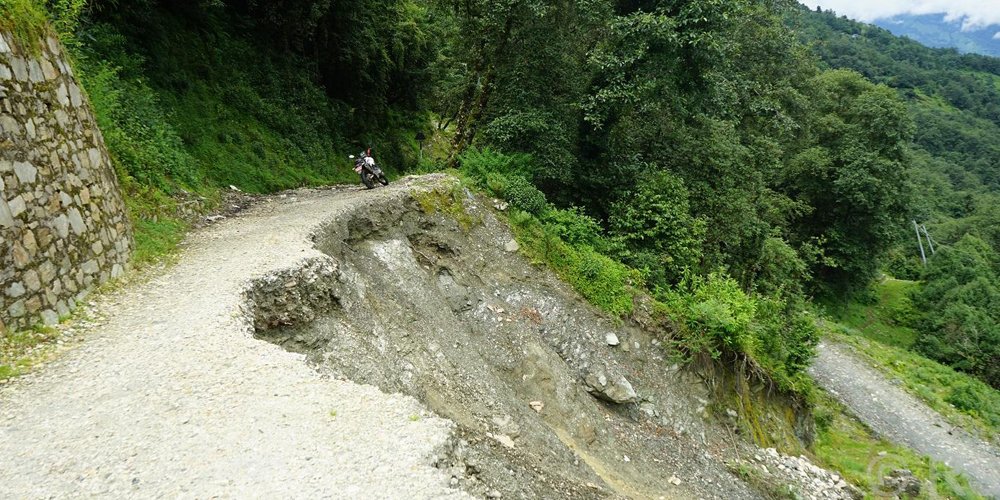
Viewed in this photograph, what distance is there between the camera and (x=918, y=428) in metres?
18.6

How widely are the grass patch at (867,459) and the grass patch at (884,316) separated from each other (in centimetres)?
1573

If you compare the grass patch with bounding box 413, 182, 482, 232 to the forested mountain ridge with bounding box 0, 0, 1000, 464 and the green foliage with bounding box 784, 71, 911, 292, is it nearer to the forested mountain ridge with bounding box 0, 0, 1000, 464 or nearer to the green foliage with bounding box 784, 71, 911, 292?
the forested mountain ridge with bounding box 0, 0, 1000, 464

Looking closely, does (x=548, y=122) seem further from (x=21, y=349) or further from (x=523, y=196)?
(x=21, y=349)

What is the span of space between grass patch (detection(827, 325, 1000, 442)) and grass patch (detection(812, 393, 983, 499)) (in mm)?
5114

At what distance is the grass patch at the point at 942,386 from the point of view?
787 inches

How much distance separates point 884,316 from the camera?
3428 cm

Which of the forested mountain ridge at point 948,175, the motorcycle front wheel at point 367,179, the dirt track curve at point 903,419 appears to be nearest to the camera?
the motorcycle front wheel at point 367,179

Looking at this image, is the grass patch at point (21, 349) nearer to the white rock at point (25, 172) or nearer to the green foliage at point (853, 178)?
the white rock at point (25, 172)

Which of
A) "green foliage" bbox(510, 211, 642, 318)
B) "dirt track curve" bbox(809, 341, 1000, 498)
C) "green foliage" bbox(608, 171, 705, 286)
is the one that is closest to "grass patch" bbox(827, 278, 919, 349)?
"dirt track curve" bbox(809, 341, 1000, 498)

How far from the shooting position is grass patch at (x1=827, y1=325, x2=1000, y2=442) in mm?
20000

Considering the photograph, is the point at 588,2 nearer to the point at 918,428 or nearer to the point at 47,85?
the point at 47,85

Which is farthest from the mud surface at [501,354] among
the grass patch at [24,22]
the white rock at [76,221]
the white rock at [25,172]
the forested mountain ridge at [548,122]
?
the grass patch at [24,22]

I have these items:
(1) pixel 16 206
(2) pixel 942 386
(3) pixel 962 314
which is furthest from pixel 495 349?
(3) pixel 962 314

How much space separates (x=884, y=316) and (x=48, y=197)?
4282cm
